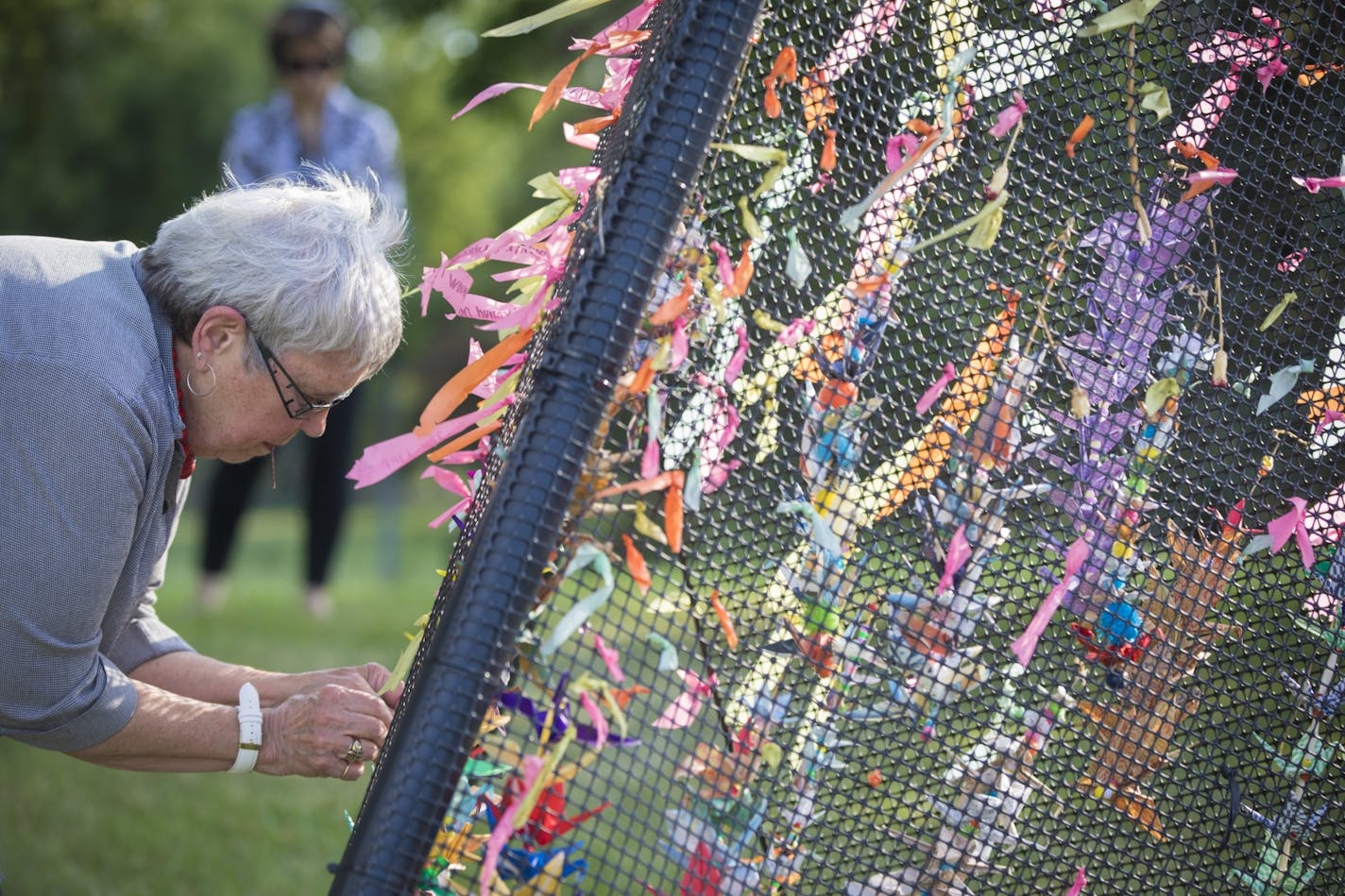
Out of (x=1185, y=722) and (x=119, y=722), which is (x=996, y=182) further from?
(x=119, y=722)

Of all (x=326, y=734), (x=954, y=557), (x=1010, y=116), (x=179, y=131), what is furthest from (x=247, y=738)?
(x=179, y=131)

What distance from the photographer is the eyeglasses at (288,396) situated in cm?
201

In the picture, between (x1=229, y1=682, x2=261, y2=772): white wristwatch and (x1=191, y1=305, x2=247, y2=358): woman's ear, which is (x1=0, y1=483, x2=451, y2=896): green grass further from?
(x1=191, y1=305, x2=247, y2=358): woman's ear

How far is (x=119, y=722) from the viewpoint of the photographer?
1942 millimetres

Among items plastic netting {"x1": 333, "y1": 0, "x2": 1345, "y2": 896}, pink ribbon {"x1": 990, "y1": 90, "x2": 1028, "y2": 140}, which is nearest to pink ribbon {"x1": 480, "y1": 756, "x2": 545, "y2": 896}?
plastic netting {"x1": 333, "y1": 0, "x2": 1345, "y2": 896}

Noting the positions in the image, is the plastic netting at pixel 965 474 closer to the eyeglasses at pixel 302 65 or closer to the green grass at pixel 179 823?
the green grass at pixel 179 823

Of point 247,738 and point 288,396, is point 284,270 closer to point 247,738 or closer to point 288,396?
point 288,396

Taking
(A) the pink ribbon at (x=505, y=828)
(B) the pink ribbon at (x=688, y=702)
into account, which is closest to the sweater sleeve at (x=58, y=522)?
(A) the pink ribbon at (x=505, y=828)

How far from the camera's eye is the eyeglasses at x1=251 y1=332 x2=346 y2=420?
2012 millimetres

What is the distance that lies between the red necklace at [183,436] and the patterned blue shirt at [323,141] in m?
3.21

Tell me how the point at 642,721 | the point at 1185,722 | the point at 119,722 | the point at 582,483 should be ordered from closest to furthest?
the point at 582,483 < the point at 642,721 < the point at 1185,722 < the point at 119,722

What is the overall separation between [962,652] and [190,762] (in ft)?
4.06

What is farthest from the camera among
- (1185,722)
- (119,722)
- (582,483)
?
(119,722)

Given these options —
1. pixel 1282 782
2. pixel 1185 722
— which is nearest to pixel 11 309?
pixel 1185 722
